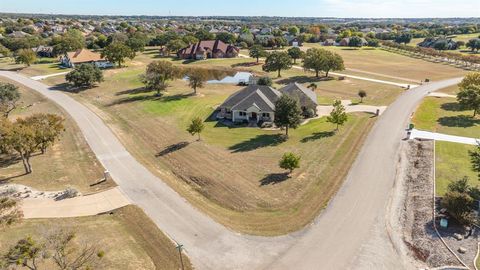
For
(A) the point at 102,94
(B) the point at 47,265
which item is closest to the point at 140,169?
(B) the point at 47,265

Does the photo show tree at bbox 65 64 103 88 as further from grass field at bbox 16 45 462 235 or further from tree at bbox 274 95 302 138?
tree at bbox 274 95 302 138

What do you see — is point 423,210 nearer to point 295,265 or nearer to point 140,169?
point 295,265

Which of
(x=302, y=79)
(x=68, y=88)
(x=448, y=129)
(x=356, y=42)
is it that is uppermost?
(x=356, y=42)

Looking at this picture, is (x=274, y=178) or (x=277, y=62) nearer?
(x=274, y=178)

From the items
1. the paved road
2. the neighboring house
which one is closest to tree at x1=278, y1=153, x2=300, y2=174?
the paved road

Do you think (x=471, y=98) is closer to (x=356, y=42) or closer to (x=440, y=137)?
(x=440, y=137)

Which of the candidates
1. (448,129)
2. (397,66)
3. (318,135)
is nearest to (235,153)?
(318,135)
